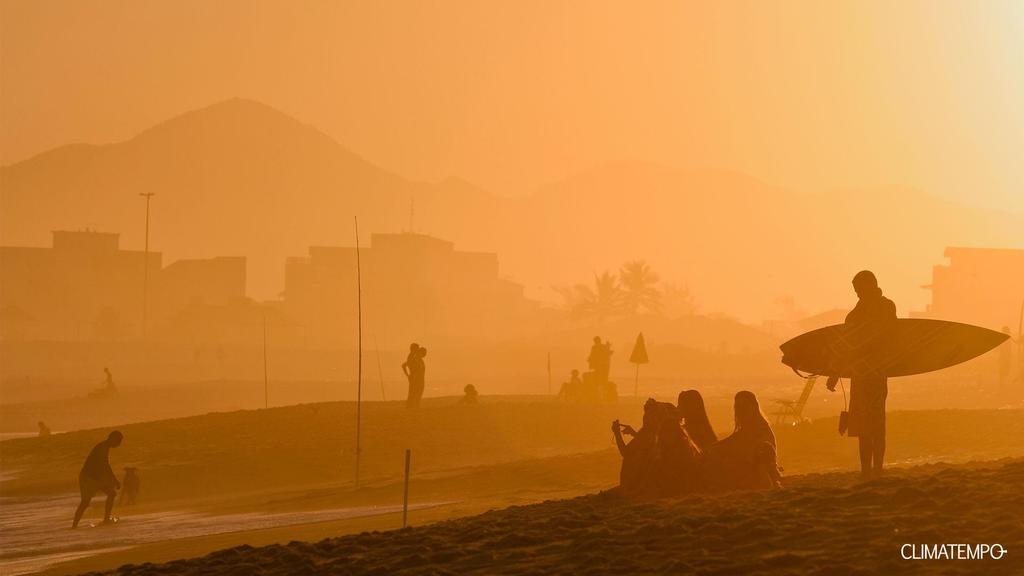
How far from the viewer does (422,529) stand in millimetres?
16000

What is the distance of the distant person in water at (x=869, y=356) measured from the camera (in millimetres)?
14789

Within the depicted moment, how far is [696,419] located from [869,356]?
1.85 metres

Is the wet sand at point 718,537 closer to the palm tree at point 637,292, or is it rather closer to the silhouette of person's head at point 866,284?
the silhouette of person's head at point 866,284

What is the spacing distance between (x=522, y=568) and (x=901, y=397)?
38.7 meters

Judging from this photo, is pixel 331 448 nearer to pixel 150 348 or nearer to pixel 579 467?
pixel 579 467

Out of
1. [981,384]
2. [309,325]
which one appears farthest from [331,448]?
[309,325]

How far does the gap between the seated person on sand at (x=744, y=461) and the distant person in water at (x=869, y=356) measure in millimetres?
856

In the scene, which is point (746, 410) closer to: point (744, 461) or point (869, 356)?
point (744, 461)

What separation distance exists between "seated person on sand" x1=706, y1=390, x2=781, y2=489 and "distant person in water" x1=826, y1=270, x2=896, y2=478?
86 cm

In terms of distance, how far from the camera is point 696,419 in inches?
603

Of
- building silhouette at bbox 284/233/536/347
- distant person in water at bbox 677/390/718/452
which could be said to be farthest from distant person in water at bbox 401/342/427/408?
building silhouette at bbox 284/233/536/347

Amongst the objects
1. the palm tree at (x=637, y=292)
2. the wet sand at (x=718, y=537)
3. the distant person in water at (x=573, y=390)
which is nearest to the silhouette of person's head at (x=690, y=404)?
the wet sand at (x=718, y=537)

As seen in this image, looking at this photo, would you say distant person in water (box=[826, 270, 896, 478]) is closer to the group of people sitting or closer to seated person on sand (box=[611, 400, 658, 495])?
the group of people sitting

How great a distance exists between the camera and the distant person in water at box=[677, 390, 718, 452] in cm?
1512
